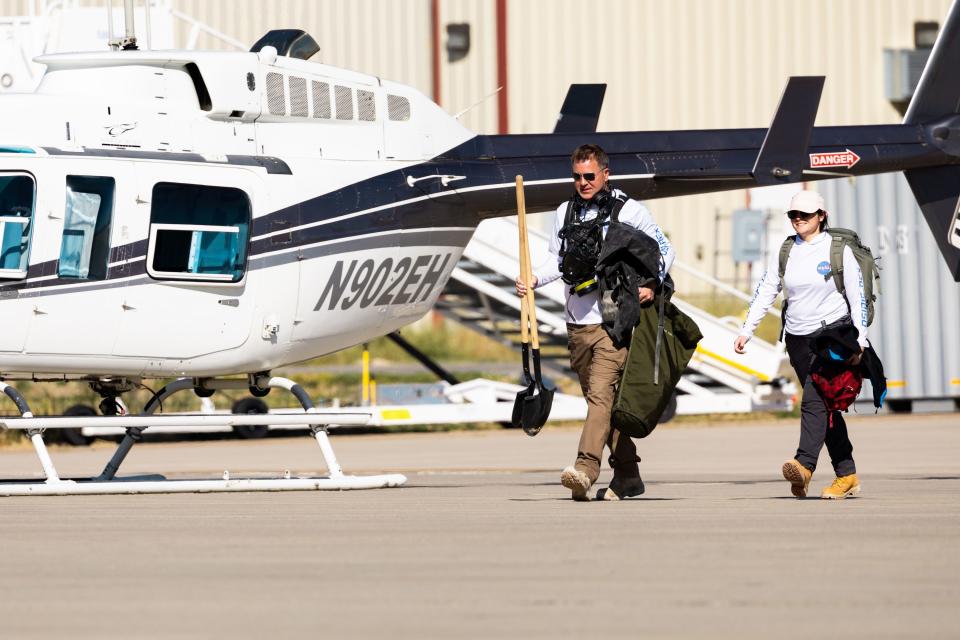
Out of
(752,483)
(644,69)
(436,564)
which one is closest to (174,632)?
(436,564)

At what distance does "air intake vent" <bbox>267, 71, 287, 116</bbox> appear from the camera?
12.0 metres

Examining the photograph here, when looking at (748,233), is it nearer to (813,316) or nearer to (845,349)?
(813,316)

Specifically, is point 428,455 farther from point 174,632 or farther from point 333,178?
point 174,632

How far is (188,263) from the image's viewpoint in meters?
11.4

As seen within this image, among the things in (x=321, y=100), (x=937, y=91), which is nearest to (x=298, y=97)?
(x=321, y=100)

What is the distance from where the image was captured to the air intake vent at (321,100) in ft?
40.1

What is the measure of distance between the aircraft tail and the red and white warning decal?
710mm

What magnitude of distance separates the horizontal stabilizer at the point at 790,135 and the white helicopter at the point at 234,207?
0.02m

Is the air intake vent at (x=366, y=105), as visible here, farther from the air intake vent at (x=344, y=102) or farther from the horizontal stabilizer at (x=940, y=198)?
the horizontal stabilizer at (x=940, y=198)

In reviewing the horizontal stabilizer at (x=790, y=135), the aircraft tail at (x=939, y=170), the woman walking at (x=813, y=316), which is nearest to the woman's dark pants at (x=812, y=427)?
the woman walking at (x=813, y=316)

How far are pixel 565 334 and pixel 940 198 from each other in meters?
7.05

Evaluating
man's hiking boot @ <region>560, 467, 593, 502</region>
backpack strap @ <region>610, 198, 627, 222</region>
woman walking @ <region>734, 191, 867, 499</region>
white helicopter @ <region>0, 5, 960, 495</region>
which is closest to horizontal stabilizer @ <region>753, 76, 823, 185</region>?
white helicopter @ <region>0, 5, 960, 495</region>

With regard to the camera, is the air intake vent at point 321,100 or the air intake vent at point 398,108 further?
the air intake vent at point 398,108

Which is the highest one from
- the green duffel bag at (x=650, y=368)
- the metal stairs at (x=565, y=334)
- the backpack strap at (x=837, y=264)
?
the backpack strap at (x=837, y=264)
